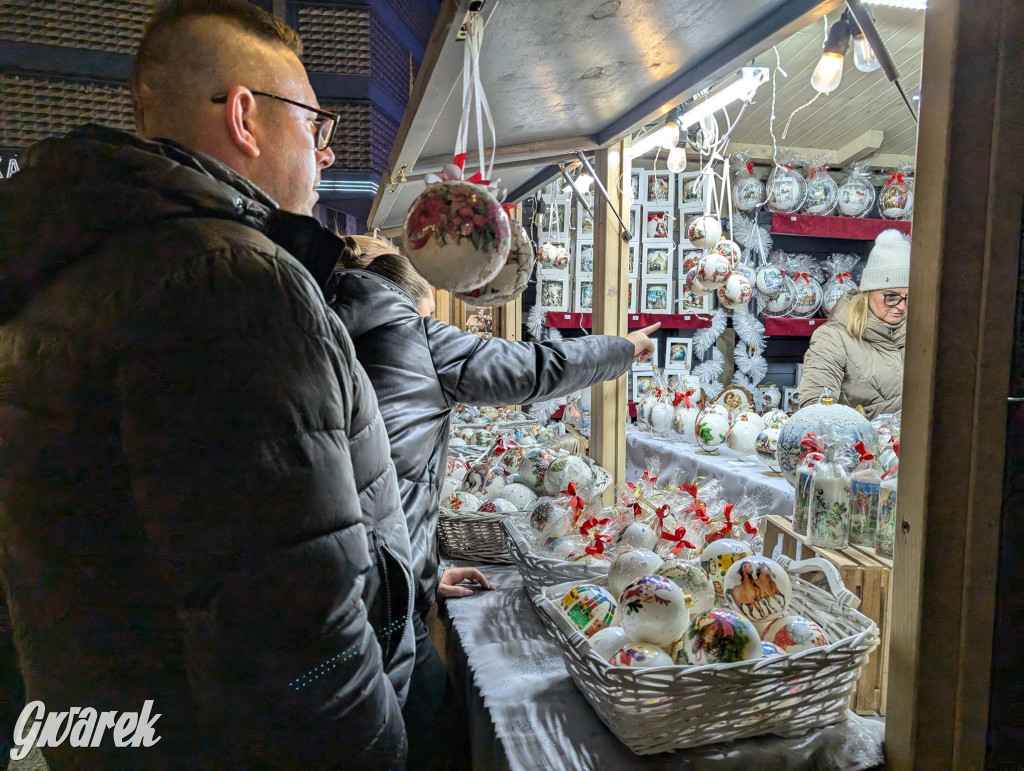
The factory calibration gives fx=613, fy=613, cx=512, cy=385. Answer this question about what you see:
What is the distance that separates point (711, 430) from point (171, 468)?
2375 millimetres

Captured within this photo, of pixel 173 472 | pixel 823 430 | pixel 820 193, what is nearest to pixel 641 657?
pixel 173 472

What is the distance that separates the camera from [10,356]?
24.9 inches

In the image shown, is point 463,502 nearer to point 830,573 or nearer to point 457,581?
point 457,581

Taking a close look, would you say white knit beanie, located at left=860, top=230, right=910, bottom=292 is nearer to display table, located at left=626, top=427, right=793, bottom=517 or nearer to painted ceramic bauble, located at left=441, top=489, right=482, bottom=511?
display table, located at left=626, top=427, right=793, bottom=517

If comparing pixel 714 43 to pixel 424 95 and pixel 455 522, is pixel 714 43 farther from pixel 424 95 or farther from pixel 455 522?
pixel 455 522

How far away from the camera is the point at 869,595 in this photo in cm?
112

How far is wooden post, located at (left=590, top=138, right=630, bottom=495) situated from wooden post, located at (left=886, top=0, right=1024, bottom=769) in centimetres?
119

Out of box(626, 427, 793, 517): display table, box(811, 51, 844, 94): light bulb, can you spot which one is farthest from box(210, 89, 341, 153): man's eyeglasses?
box(626, 427, 793, 517): display table

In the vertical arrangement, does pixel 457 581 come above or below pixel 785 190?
below

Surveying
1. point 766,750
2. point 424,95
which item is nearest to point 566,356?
point 424,95

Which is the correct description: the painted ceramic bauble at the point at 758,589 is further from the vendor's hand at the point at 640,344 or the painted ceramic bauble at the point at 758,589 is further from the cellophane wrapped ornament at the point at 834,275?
the cellophane wrapped ornament at the point at 834,275

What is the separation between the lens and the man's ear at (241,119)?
Answer: 84 centimetres

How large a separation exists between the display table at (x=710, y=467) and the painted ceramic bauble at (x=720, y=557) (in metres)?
0.94

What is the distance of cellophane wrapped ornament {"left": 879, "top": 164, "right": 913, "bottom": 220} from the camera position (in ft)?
14.8
